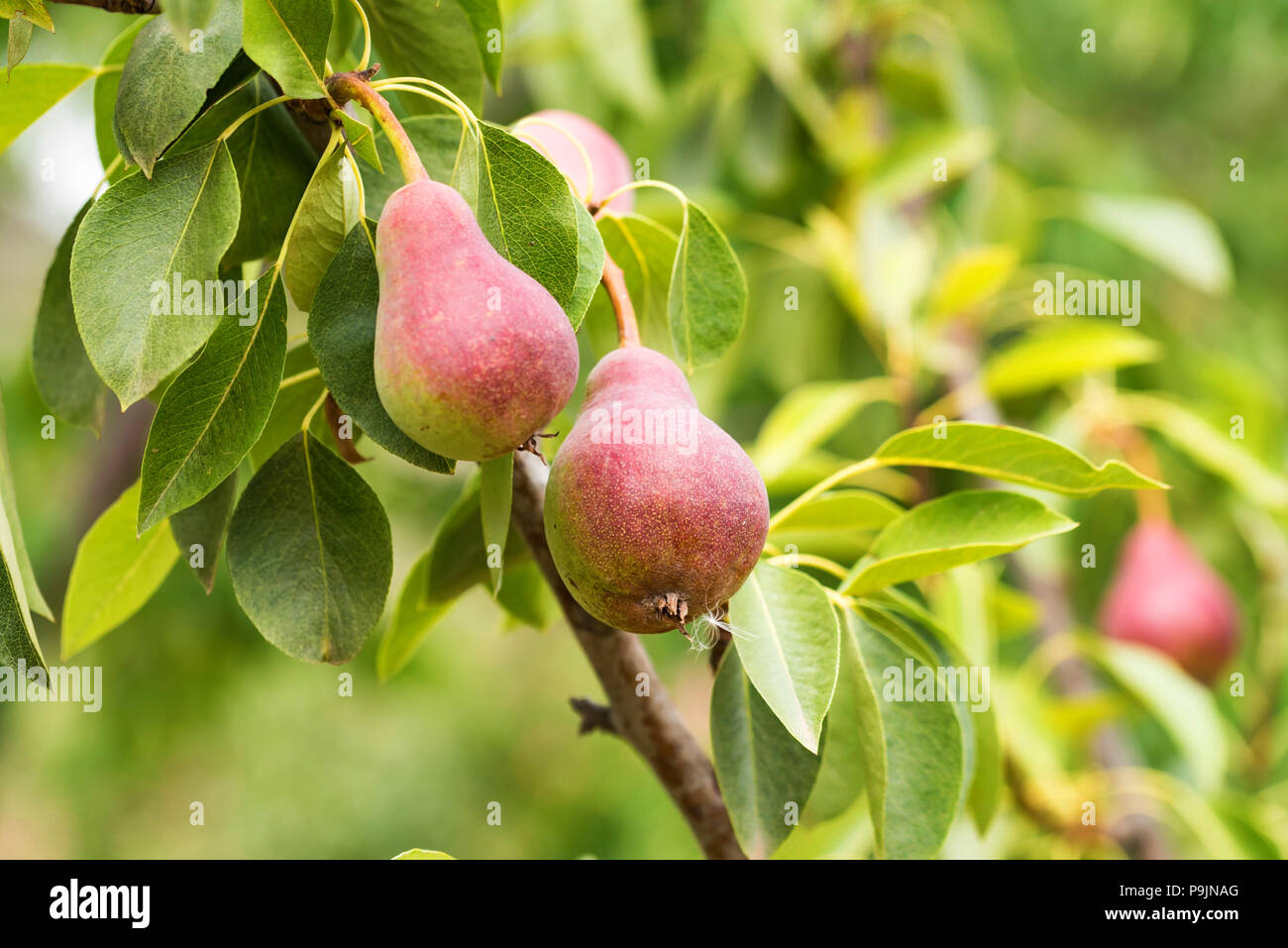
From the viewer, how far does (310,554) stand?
18.4 inches

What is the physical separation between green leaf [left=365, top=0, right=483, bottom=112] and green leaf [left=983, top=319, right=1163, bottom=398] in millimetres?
724

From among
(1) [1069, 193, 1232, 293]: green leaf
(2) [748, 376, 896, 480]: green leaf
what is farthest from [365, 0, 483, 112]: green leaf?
(1) [1069, 193, 1232, 293]: green leaf

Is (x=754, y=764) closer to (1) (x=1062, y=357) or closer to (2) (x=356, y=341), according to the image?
(2) (x=356, y=341)

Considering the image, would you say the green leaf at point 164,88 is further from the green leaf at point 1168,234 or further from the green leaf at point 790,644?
the green leaf at point 1168,234

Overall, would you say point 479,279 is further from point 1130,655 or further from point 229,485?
point 1130,655

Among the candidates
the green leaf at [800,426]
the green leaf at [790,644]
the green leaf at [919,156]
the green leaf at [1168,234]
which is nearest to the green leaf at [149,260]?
the green leaf at [790,644]

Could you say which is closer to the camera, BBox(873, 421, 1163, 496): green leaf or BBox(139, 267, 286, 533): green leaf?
BBox(139, 267, 286, 533): green leaf

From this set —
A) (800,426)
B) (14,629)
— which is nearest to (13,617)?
(14,629)

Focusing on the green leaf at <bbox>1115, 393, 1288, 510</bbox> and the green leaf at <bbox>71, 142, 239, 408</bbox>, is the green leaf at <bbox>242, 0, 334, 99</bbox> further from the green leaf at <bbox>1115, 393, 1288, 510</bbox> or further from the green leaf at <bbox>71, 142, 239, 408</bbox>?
the green leaf at <bbox>1115, 393, 1288, 510</bbox>

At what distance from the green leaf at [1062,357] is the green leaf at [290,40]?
2.73ft

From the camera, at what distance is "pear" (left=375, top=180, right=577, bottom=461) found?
1.18 ft

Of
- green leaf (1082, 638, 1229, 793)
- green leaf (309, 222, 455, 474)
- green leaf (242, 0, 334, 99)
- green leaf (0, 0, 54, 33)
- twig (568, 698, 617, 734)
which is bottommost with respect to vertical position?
green leaf (1082, 638, 1229, 793)

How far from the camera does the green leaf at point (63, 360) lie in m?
0.55
